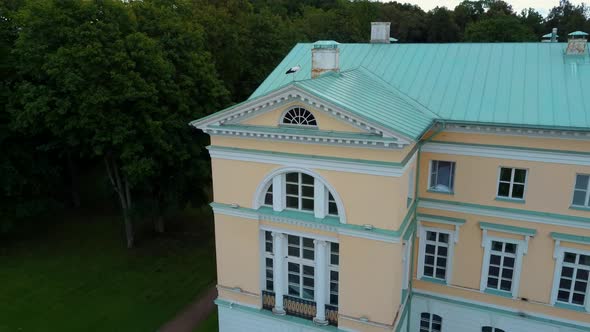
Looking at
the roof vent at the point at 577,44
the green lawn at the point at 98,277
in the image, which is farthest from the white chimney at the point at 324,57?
the green lawn at the point at 98,277

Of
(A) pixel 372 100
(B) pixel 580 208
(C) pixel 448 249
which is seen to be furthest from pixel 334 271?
(B) pixel 580 208

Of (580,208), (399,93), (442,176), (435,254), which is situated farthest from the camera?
(399,93)

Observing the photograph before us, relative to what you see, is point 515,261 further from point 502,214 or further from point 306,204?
point 306,204

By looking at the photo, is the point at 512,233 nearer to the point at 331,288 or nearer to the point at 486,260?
the point at 486,260

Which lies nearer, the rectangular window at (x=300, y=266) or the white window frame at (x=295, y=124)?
the white window frame at (x=295, y=124)

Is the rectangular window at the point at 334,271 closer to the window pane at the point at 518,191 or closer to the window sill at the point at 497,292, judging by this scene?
the window sill at the point at 497,292

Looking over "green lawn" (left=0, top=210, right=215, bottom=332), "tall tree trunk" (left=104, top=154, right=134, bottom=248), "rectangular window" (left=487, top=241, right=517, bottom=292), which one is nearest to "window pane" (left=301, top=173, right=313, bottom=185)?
"rectangular window" (left=487, top=241, right=517, bottom=292)

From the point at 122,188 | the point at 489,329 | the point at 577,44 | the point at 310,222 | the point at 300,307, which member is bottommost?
the point at 489,329
